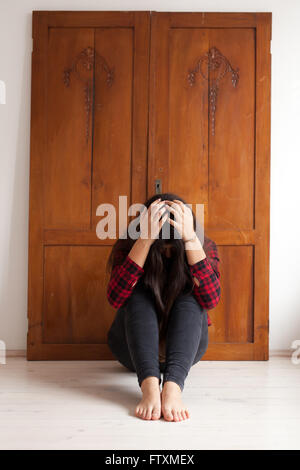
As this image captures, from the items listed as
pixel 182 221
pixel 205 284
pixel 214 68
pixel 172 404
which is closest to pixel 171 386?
pixel 172 404

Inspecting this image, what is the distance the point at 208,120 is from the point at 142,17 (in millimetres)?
631

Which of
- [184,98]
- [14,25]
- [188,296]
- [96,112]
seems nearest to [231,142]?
[184,98]

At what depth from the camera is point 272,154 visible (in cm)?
239

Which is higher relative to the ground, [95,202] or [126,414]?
[95,202]

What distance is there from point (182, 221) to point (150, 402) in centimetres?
70

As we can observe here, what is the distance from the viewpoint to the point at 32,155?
230cm

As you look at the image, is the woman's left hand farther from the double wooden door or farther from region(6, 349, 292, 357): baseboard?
region(6, 349, 292, 357): baseboard

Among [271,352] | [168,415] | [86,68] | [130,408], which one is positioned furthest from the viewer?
[271,352]

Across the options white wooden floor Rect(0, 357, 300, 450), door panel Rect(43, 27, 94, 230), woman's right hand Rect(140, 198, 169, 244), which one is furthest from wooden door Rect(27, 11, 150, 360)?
woman's right hand Rect(140, 198, 169, 244)

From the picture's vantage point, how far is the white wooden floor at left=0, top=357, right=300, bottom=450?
4.48 ft

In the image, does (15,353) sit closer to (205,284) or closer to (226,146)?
(205,284)
